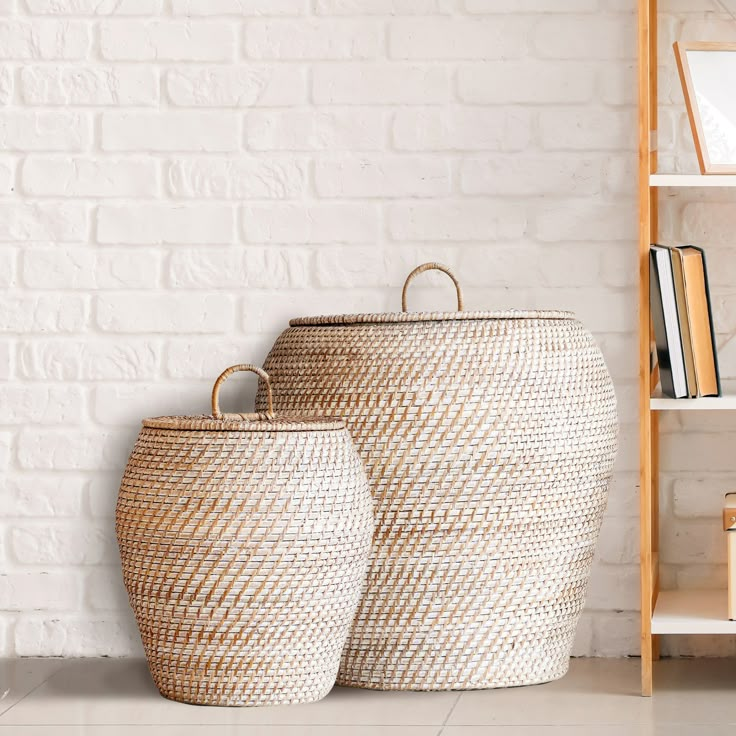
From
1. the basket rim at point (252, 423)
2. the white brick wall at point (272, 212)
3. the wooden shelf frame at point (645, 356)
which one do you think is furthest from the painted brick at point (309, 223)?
the wooden shelf frame at point (645, 356)

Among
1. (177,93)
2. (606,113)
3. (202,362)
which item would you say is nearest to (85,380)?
(202,362)

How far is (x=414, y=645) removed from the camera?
2.01 metres

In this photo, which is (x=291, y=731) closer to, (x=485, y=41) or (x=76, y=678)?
(x=76, y=678)

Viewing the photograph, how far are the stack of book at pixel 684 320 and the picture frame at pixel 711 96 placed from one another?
0.57 feet

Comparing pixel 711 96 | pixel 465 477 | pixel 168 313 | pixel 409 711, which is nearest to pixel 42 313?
pixel 168 313

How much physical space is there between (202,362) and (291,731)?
780mm

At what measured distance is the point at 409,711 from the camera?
1.94 metres

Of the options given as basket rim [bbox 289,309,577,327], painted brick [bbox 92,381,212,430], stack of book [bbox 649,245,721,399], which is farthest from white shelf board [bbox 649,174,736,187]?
painted brick [bbox 92,381,212,430]

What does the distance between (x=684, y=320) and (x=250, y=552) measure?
790 millimetres

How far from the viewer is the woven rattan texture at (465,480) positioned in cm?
196

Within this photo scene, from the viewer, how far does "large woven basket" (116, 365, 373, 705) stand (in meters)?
1.87

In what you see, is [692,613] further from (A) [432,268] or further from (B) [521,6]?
(B) [521,6]

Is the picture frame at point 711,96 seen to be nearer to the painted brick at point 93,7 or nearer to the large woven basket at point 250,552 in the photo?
the large woven basket at point 250,552

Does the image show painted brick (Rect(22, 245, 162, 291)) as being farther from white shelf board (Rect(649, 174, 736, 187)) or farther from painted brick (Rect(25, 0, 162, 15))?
white shelf board (Rect(649, 174, 736, 187))
